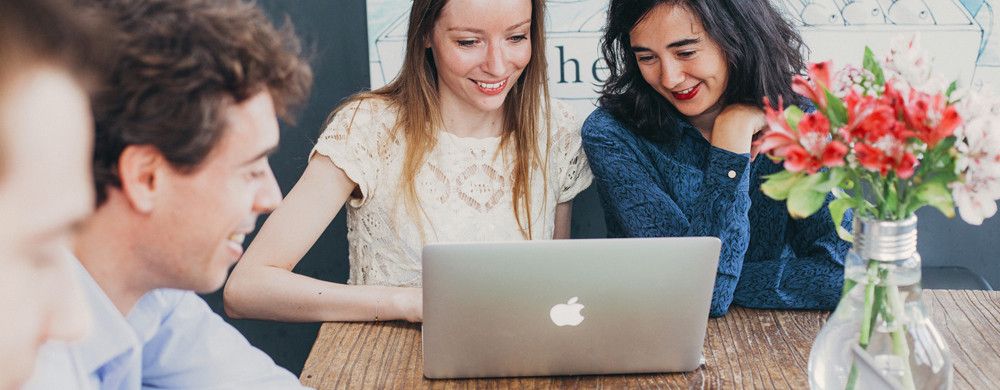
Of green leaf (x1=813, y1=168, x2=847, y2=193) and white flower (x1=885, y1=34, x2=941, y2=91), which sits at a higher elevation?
white flower (x1=885, y1=34, x2=941, y2=91)

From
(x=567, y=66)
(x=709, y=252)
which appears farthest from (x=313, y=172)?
(x=709, y=252)

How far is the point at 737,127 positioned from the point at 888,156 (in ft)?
2.83

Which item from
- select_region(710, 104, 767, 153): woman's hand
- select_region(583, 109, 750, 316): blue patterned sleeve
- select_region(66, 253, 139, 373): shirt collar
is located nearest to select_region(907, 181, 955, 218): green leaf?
select_region(583, 109, 750, 316): blue patterned sleeve

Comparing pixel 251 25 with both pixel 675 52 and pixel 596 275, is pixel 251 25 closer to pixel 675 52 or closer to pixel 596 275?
pixel 596 275

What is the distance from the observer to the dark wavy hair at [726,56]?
6.37 ft

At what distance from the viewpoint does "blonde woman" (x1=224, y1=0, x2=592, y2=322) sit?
1917 millimetres

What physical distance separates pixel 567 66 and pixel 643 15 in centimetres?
41

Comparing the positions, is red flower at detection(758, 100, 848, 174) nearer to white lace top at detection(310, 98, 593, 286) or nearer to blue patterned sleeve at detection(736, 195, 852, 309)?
blue patterned sleeve at detection(736, 195, 852, 309)

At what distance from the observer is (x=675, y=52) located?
1.95 meters

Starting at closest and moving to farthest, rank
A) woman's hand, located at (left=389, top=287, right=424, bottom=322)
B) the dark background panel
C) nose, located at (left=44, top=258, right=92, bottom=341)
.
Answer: nose, located at (left=44, top=258, right=92, bottom=341)
woman's hand, located at (left=389, top=287, right=424, bottom=322)
the dark background panel

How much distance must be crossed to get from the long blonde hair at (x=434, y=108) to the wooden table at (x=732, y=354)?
0.50m

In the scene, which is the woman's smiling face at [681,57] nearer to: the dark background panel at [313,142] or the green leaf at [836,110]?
the dark background panel at [313,142]

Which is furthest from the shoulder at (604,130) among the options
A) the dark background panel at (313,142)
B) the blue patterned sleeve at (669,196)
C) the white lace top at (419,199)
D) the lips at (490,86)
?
the dark background panel at (313,142)

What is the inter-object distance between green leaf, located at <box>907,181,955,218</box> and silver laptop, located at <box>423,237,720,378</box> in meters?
0.27
